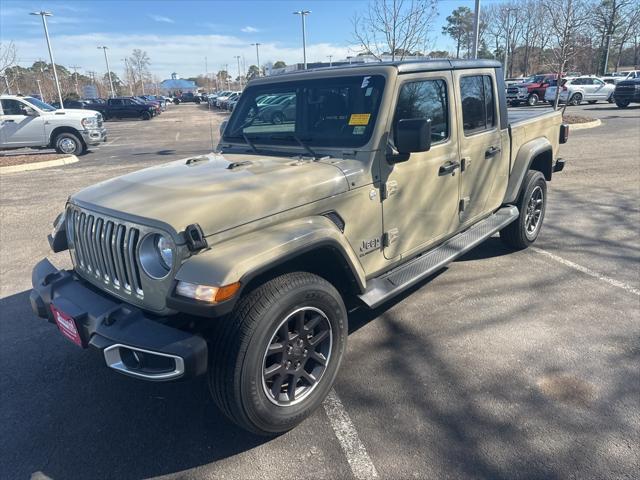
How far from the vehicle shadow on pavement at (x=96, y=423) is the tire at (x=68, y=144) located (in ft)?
44.2

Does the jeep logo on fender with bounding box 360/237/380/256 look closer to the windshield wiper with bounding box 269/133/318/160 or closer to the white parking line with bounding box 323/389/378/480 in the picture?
the windshield wiper with bounding box 269/133/318/160

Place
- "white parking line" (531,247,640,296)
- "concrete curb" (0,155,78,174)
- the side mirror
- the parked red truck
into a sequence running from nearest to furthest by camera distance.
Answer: the side mirror, "white parking line" (531,247,640,296), "concrete curb" (0,155,78,174), the parked red truck

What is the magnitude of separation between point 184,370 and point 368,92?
2279 mm

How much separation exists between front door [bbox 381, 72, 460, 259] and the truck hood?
1.89 feet

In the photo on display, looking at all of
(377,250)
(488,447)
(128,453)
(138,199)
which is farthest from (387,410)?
(138,199)

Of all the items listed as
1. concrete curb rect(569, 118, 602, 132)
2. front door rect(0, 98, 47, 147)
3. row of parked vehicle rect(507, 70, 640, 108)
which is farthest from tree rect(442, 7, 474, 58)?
front door rect(0, 98, 47, 147)

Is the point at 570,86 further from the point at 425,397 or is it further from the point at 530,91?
the point at 425,397

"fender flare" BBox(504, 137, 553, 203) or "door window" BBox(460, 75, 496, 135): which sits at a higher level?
"door window" BBox(460, 75, 496, 135)

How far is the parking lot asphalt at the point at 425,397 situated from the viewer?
99.6 inches

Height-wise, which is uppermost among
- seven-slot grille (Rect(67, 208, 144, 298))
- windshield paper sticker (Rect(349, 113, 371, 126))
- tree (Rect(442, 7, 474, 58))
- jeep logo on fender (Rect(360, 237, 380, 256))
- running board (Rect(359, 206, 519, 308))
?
tree (Rect(442, 7, 474, 58))

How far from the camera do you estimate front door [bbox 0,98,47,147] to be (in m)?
14.2

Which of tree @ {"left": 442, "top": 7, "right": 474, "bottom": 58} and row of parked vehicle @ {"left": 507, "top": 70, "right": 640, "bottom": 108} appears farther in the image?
tree @ {"left": 442, "top": 7, "right": 474, "bottom": 58}

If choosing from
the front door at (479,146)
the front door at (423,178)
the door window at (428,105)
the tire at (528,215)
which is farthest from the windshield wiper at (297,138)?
the tire at (528,215)

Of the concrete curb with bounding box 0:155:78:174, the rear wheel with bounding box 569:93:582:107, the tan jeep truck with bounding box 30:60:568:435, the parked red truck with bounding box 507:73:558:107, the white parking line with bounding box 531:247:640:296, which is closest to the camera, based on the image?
the tan jeep truck with bounding box 30:60:568:435
